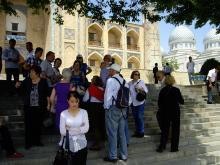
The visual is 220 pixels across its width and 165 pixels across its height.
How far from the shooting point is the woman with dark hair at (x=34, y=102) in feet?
21.5

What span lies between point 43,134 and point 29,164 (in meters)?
1.60

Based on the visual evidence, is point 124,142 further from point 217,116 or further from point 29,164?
point 217,116

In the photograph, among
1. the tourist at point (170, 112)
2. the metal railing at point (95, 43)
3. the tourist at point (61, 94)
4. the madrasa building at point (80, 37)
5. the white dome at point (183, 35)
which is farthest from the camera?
the white dome at point (183, 35)

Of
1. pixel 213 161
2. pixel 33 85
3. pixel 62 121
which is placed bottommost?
pixel 213 161

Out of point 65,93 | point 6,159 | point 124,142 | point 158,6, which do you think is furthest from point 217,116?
point 6,159

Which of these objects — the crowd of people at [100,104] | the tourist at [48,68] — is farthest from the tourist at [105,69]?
the tourist at [48,68]

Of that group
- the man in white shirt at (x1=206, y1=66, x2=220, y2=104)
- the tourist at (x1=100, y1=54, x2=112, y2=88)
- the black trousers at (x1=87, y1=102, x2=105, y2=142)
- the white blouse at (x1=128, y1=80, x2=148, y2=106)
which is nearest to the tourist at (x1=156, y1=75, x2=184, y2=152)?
the white blouse at (x1=128, y1=80, x2=148, y2=106)

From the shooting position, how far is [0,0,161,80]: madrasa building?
28.9 meters

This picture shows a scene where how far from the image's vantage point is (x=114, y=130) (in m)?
6.17

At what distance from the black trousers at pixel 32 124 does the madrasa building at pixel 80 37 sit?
16788mm

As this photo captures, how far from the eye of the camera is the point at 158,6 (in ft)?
34.2

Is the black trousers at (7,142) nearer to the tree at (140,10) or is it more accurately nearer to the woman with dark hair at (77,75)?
the woman with dark hair at (77,75)

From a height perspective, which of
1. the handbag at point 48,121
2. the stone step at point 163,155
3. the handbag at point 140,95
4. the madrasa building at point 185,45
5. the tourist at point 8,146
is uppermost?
the madrasa building at point 185,45

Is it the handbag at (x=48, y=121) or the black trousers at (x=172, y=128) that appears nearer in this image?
the handbag at (x=48, y=121)
